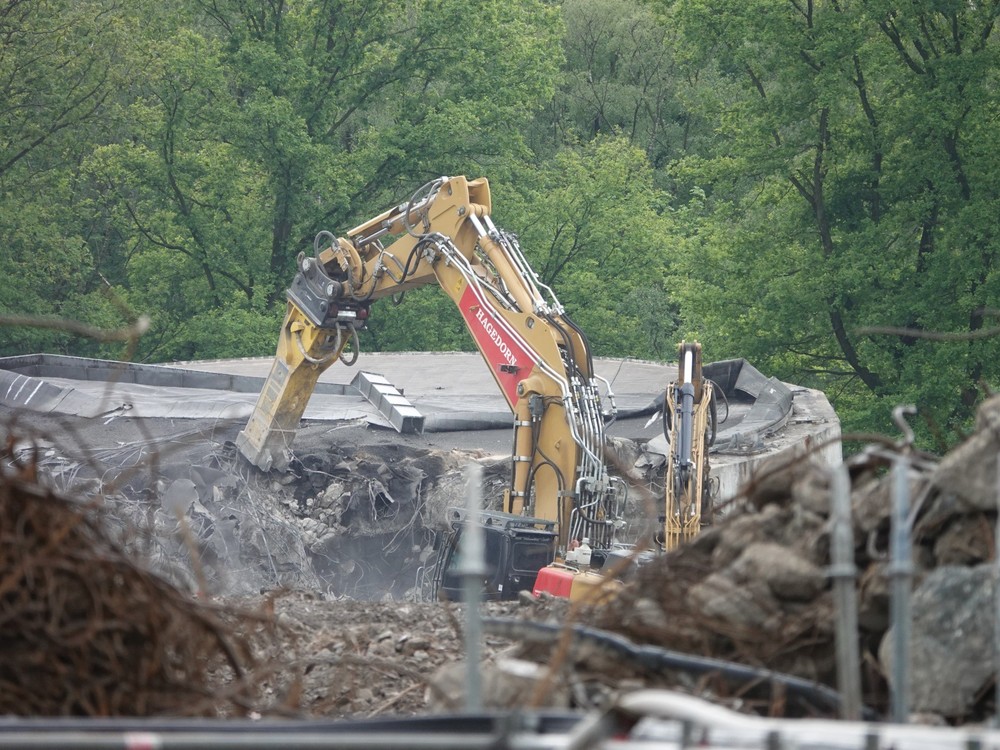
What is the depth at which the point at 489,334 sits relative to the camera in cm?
1334

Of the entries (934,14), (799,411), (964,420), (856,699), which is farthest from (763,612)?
(934,14)

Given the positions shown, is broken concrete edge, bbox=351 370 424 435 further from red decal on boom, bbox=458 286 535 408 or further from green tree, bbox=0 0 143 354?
green tree, bbox=0 0 143 354

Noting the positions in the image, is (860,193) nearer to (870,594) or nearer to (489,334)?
(489,334)

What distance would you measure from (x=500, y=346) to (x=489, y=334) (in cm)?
20

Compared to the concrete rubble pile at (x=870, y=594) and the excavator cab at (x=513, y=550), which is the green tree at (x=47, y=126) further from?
the concrete rubble pile at (x=870, y=594)

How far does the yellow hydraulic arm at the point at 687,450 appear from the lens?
39.7 ft

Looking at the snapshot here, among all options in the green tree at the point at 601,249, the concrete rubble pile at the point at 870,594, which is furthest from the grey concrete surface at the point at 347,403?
the green tree at the point at 601,249

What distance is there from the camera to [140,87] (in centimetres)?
3662

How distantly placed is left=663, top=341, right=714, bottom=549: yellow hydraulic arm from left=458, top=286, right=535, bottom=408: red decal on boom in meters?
1.28

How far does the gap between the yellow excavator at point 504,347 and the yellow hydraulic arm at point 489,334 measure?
1cm

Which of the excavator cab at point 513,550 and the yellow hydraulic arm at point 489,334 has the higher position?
the yellow hydraulic arm at point 489,334

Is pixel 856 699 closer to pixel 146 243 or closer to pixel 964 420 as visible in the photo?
pixel 964 420

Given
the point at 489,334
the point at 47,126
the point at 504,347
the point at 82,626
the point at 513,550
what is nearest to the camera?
the point at 82,626

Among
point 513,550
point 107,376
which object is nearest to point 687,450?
point 513,550
